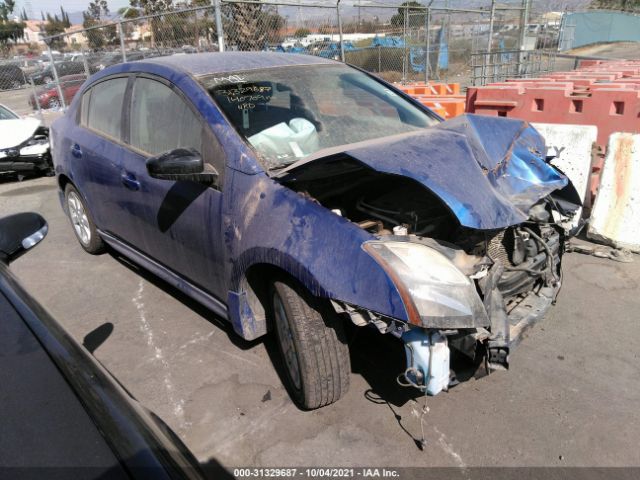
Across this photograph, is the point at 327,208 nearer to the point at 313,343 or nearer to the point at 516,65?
the point at 313,343

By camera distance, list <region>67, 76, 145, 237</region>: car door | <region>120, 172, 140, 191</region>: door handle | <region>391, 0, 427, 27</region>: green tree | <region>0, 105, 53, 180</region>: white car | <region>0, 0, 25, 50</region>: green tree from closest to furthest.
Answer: <region>120, 172, 140, 191</region>: door handle
<region>67, 76, 145, 237</region>: car door
<region>0, 105, 53, 180</region>: white car
<region>391, 0, 427, 27</region>: green tree
<region>0, 0, 25, 50</region>: green tree

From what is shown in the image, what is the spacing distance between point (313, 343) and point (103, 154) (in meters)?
2.42

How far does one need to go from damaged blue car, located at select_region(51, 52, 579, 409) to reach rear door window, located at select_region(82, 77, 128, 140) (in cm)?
3

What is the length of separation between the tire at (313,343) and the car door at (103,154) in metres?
1.62

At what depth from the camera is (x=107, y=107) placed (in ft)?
12.9

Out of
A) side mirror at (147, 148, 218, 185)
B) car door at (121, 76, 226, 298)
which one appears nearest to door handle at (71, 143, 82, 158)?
car door at (121, 76, 226, 298)

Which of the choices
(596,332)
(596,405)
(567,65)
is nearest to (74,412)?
(596,405)

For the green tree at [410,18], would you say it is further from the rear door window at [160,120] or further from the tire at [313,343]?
the tire at [313,343]

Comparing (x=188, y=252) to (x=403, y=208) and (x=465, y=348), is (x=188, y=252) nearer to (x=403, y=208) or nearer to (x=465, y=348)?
(x=403, y=208)

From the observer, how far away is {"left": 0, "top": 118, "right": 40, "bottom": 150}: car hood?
806cm

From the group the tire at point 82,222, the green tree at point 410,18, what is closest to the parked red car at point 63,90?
the tire at point 82,222

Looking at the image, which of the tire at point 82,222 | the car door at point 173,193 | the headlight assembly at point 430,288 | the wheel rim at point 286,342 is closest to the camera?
the headlight assembly at point 430,288

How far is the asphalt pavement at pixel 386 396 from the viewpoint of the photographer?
2.42m

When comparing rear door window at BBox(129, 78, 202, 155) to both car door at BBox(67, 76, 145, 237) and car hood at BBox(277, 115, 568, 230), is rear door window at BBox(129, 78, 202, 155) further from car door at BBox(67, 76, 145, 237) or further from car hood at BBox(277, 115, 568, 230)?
car hood at BBox(277, 115, 568, 230)
